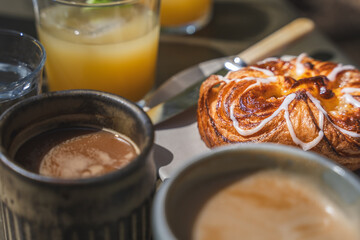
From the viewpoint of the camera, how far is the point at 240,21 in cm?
169

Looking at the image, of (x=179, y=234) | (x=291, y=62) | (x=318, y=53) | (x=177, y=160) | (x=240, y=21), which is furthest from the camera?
(x=240, y=21)

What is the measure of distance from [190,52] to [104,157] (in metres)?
0.86

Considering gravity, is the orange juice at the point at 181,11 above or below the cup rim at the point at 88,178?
below

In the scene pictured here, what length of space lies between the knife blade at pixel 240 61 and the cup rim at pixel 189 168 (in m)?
0.46

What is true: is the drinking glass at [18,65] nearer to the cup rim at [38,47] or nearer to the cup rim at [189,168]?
the cup rim at [38,47]

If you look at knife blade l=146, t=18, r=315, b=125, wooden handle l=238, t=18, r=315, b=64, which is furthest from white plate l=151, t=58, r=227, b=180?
wooden handle l=238, t=18, r=315, b=64

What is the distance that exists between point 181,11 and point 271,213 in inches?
41.7

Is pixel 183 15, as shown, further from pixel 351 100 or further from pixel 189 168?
pixel 189 168

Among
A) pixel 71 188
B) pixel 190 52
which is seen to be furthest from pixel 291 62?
pixel 71 188

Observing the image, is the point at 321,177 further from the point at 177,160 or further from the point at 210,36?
the point at 210,36

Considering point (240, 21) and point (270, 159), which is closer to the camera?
point (270, 159)

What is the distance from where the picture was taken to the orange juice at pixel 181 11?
1.53 metres

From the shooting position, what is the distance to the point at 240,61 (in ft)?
4.01

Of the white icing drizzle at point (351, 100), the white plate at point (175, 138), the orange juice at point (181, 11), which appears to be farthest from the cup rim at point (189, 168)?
the orange juice at point (181, 11)
